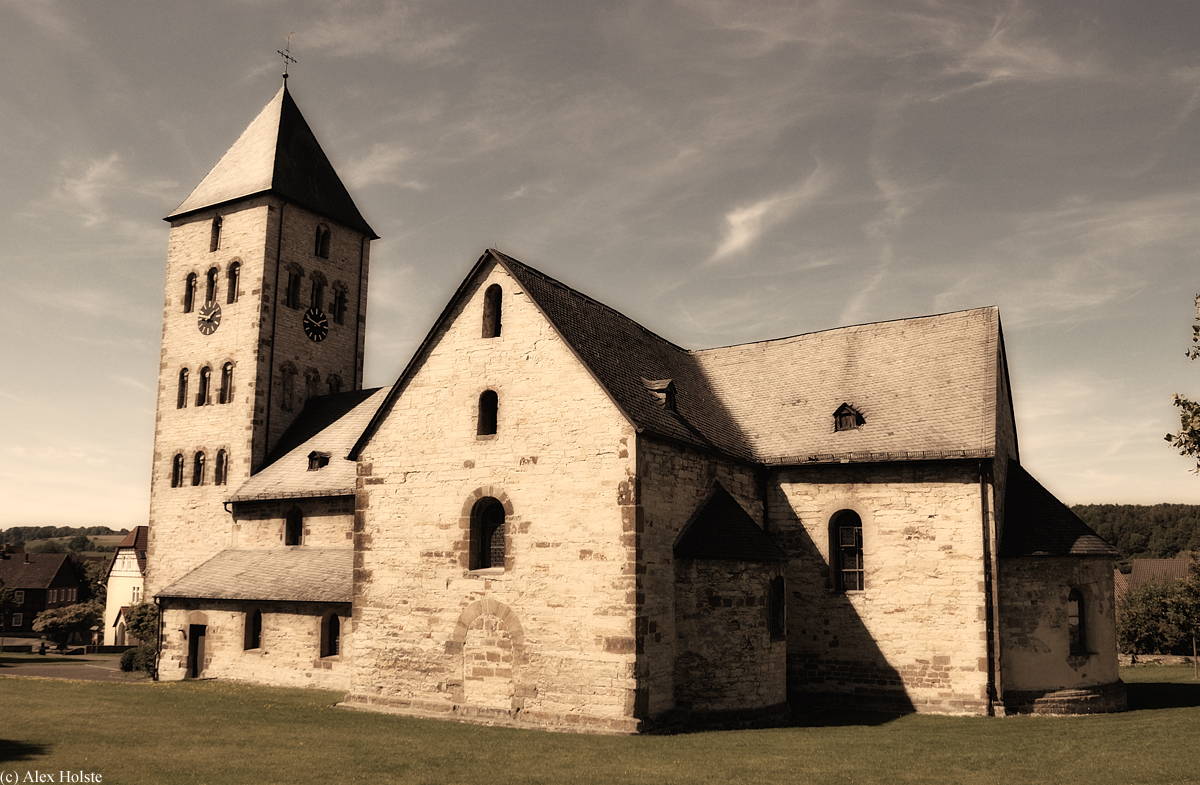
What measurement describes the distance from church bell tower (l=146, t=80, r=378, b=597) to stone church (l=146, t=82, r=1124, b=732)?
26.4 ft

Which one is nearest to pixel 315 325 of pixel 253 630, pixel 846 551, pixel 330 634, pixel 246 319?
pixel 246 319

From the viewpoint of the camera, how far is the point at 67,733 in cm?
1734

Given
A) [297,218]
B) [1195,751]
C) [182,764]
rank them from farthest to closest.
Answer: [297,218] < [1195,751] < [182,764]

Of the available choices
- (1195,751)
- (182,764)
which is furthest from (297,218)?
(1195,751)

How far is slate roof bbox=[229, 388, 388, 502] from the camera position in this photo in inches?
1281

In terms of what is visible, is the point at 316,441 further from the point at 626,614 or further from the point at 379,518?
the point at 626,614

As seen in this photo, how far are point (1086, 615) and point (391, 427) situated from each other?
1983 centimetres

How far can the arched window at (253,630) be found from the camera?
98.0 ft

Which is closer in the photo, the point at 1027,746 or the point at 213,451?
the point at 1027,746

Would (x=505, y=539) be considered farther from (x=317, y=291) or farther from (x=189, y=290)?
(x=189, y=290)

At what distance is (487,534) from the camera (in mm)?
22609

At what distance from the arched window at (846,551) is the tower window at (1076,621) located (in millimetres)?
5574

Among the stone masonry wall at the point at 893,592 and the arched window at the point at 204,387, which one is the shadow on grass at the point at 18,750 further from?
the arched window at the point at 204,387

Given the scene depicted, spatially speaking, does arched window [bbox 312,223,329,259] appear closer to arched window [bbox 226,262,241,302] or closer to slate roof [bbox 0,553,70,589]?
arched window [bbox 226,262,241,302]
